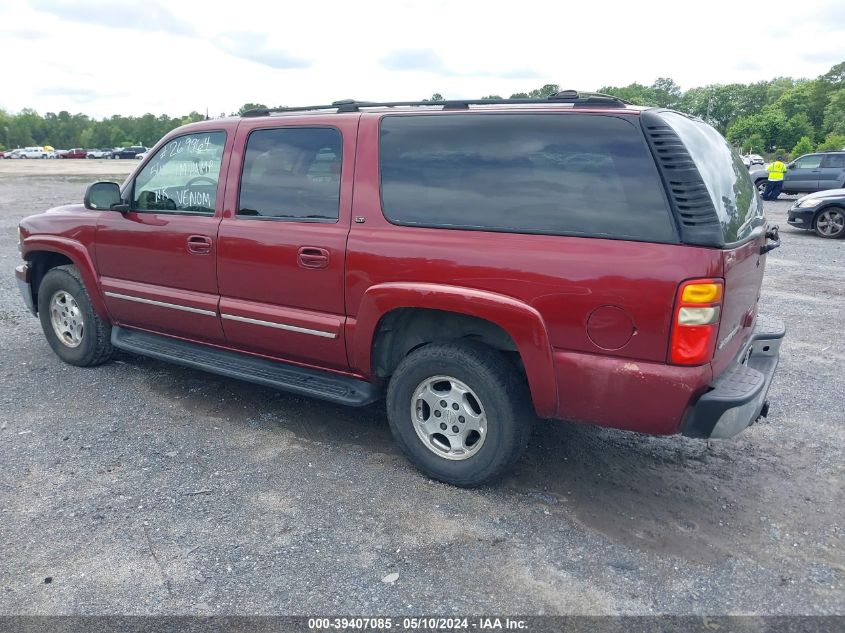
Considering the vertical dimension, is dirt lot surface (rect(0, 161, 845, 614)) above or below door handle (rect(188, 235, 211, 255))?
below

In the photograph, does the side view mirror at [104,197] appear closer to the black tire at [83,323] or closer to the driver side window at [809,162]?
the black tire at [83,323]

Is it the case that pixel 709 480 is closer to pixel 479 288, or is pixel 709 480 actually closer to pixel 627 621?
pixel 627 621

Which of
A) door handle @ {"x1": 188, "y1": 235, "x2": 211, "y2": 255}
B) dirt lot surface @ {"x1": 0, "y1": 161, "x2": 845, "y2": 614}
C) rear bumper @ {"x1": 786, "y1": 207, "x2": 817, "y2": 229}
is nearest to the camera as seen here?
dirt lot surface @ {"x1": 0, "y1": 161, "x2": 845, "y2": 614}

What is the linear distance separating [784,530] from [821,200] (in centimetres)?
1192

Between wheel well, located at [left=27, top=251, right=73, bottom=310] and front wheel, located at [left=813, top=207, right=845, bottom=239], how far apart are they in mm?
13129

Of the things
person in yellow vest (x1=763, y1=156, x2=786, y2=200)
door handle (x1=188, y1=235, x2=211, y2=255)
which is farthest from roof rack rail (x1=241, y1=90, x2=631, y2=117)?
person in yellow vest (x1=763, y1=156, x2=786, y2=200)

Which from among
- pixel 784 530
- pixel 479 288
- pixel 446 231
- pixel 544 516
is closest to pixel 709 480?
pixel 784 530

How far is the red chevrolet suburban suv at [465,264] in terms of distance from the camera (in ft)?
9.64

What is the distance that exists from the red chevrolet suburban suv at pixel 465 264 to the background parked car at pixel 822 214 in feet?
35.0

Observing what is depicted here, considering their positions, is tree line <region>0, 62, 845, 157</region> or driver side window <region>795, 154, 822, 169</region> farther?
tree line <region>0, 62, 845, 157</region>

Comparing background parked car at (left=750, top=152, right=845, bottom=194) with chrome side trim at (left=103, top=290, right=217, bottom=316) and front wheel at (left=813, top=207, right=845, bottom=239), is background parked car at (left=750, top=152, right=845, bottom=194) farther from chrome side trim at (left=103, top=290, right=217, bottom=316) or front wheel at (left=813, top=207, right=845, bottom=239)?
chrome side trim at (left=103, top=290, right=217, bottom=316)

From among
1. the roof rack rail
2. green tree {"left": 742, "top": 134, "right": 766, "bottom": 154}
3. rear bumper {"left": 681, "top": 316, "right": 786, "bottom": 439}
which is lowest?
green tree {"left": 742, "top": 134, "right": 766, "bottom": 154}

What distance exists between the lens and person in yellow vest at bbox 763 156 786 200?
20.4 m

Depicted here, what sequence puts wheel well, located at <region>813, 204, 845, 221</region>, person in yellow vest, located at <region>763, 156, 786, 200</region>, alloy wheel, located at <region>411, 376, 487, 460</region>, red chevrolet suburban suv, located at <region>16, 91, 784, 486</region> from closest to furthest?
red chevrolet suburban suv, located at <region>16, 91, 784, 486</region>, alloy wheel, located at <region>411, 376, 487, 460</region>, wheel well, located at <region>813, 204, 845, 221</region>, person in yellow vest, located at <region>763, 156, 786, 200</region>
